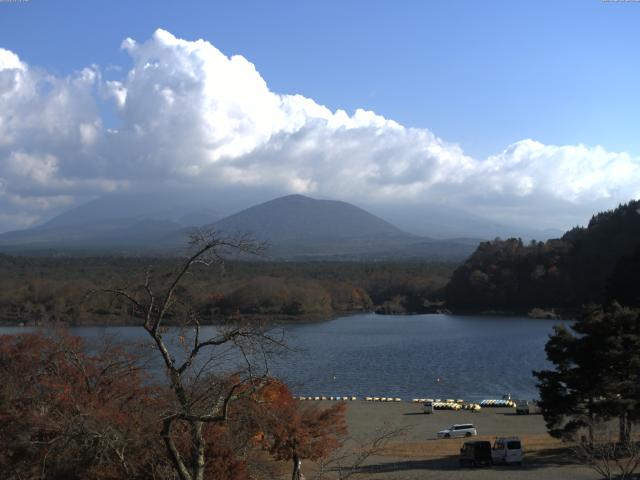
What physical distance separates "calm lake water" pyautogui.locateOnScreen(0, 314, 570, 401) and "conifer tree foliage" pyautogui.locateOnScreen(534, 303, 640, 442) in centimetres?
610

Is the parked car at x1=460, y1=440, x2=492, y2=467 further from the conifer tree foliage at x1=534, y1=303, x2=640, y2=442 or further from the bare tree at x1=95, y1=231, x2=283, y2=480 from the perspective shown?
the bare tree at x1=95, y1=231, x2=283, y2=480

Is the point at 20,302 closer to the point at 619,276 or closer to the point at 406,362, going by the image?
the point at 406,362

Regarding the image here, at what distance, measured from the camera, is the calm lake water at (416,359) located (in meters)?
26.4

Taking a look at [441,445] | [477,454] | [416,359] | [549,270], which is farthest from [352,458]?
[549,270]

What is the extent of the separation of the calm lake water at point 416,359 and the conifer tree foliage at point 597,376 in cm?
610

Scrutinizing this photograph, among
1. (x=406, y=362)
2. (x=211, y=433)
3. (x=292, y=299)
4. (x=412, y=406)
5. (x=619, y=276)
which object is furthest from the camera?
(x=292, y=299)

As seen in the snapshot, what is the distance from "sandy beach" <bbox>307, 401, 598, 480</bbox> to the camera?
12125 mm

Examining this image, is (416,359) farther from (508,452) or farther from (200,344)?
(200,344)

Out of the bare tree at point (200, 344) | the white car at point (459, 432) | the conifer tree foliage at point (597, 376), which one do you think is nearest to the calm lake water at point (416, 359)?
the white car at point (459, 432)

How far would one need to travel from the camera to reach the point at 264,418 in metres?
4.72

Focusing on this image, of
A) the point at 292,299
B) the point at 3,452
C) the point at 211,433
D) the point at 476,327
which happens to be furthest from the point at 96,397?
the point at 292,299

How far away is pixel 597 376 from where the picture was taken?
13.1m

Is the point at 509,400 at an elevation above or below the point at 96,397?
below

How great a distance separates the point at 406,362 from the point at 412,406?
10089 millimetres
